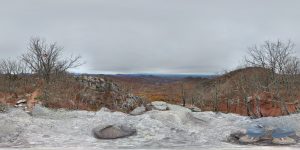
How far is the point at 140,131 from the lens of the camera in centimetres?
1052

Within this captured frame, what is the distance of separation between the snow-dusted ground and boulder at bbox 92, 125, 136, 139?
175 millimetres

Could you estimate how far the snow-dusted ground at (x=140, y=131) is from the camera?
A: 938cm

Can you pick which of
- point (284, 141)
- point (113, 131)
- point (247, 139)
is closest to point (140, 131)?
point (113, 131)

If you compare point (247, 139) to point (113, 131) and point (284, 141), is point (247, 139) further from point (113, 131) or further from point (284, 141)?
point (113, 131)

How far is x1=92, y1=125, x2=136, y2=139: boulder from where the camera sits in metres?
10.1

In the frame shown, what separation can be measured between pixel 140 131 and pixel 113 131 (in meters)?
0.74

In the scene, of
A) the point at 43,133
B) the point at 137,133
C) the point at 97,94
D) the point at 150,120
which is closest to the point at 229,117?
the point at 150,120

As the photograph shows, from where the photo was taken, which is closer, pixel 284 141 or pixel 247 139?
pixel 284 141

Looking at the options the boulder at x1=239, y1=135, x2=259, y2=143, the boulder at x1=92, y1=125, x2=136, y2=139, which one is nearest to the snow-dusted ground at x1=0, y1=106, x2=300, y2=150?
the boulder at x1=92, y1=125, x2=136, y2=139

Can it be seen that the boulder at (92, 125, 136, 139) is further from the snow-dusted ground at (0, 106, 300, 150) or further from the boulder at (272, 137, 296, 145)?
the boulder at (272, 137, 296, 145)

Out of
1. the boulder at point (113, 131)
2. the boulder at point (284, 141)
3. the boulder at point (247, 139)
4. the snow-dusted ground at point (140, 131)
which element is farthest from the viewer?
the boulder at point (113, 131)

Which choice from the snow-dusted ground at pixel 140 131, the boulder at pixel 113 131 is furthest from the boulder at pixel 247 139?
the boulder at pixel 113 131

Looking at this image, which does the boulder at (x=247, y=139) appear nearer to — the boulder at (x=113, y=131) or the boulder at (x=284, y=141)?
the boulder at (x=284, y=141)

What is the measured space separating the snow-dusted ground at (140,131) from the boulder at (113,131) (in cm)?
18
